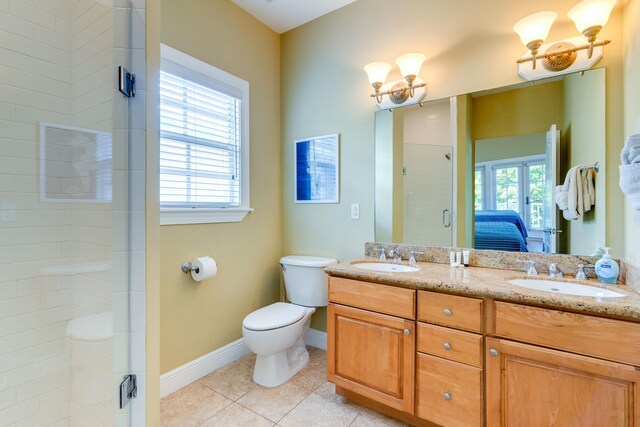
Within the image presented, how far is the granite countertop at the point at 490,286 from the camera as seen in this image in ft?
3.53

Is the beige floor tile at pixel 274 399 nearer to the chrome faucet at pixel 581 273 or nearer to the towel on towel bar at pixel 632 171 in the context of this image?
the chrome faucet at pixel 581 273

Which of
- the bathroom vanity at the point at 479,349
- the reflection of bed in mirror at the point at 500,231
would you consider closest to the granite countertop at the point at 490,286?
the bathroom vanity at the point at 479,349

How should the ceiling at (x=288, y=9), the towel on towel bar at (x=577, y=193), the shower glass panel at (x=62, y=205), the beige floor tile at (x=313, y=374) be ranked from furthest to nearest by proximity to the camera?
1. the ceiling at (x=288, y=9)
2. the beige floor tile at (x=313, y=374)
3. the towel on towel bar at (x=577, y=193)
4. the shower glass panel at (x=62, y=205)

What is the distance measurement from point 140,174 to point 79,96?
25.0 inches

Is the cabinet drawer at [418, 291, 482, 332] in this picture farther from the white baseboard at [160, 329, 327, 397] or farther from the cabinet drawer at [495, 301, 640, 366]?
the white baseboard at [160, 329, 327, 397]

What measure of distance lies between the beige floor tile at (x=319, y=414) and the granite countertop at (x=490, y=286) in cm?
78

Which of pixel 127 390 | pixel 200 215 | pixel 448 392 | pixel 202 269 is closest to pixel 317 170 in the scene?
pixel 200 215

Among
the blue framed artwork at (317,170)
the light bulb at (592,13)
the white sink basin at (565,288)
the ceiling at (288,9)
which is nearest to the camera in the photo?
the white sink basin at (565,288)

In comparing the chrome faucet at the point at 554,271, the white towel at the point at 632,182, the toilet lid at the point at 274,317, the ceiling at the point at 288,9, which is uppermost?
the ceiling at the point at 288,9

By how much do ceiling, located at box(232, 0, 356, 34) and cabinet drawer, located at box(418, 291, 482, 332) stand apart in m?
2.19

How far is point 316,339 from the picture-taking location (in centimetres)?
248

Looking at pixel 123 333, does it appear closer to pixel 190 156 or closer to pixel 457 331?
pixel 190 156

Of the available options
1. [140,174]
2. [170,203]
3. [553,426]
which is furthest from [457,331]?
[170,203]

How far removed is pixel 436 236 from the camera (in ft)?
6.41
